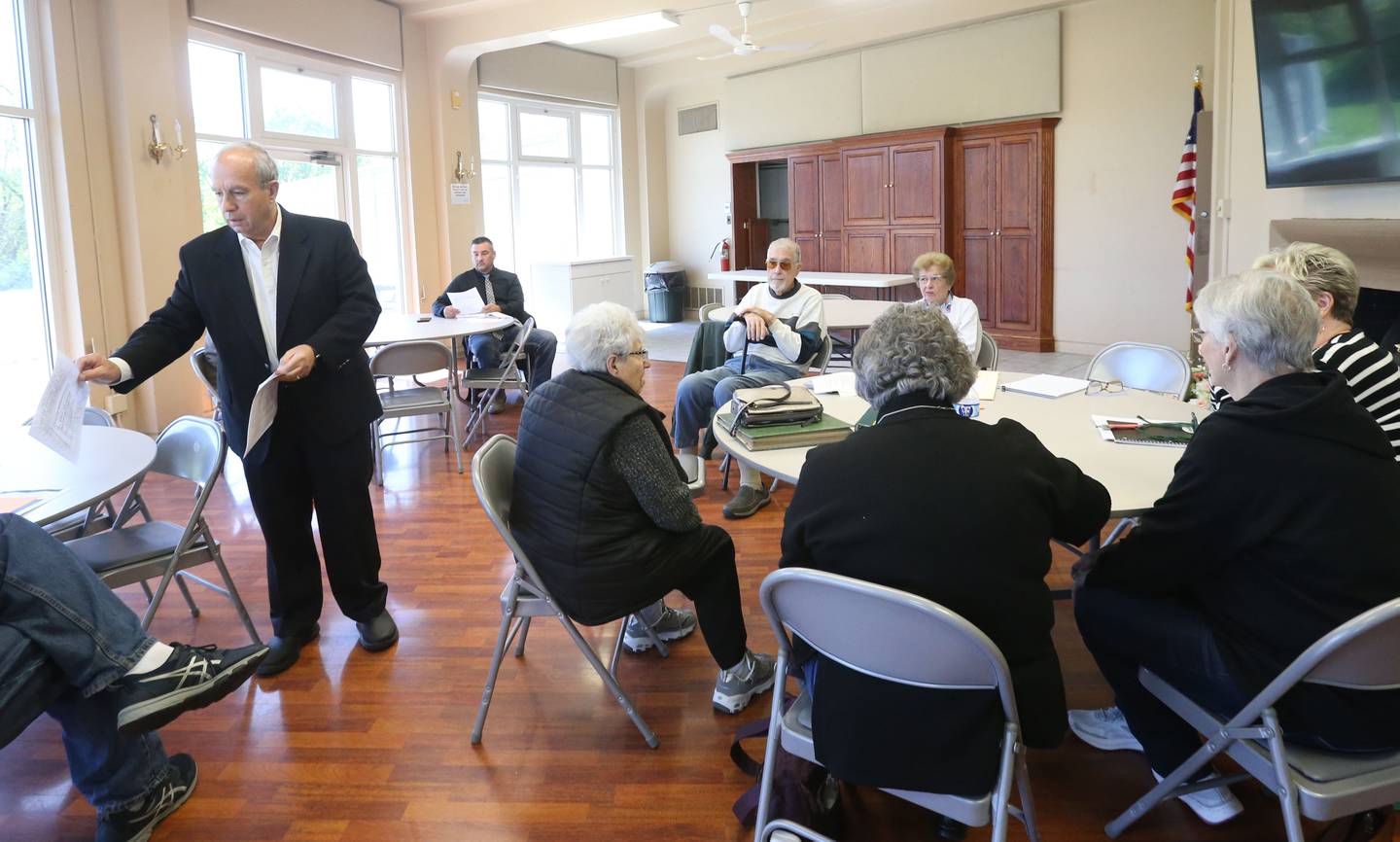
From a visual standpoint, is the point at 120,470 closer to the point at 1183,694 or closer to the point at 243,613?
the point at 243,613

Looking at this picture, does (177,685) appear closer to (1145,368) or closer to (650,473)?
(650,473)

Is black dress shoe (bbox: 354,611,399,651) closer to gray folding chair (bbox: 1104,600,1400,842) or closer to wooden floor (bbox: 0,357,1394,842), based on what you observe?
wooden floor (bbox: 0,357,1394,842)

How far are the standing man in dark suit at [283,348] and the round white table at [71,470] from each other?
19cm

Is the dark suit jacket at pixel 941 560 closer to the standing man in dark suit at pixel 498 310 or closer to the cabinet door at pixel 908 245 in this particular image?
the standing man in dark suit at pixel 498 310

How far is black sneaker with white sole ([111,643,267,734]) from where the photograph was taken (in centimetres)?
215

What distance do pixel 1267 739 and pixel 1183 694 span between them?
249 mm

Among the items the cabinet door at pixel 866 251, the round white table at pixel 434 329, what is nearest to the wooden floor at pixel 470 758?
the round white table at pixel 434 329

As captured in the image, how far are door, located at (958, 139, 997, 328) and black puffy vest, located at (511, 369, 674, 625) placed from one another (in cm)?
774

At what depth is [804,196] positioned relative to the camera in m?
11.1

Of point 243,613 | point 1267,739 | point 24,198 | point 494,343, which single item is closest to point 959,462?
point 1267,739

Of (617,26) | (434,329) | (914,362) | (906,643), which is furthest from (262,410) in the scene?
(617,26)

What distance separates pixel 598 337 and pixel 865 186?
8485 mm

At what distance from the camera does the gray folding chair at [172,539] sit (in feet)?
9.27

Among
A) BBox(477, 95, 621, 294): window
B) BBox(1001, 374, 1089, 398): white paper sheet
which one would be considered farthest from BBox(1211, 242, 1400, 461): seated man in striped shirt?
BBox(477, 95, 621, 294): window
